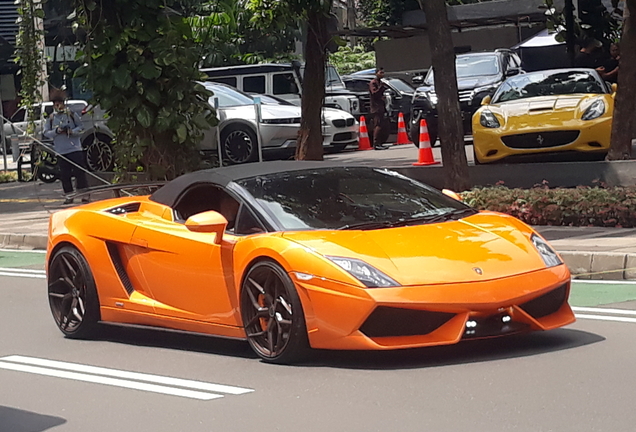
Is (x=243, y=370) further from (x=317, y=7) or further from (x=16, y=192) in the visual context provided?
(x=16, y=192)

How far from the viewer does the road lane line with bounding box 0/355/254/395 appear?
21.1 ft

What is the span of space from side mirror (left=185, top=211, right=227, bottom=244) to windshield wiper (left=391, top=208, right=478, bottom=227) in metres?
1.01

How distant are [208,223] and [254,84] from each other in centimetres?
2038

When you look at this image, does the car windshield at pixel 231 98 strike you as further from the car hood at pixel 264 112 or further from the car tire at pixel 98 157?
the car tire at pixel 98 157

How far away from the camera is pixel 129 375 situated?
704 cm

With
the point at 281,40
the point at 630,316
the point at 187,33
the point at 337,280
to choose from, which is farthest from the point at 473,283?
the point at 281,40

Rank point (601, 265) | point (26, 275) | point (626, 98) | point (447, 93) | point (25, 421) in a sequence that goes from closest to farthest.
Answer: point (25, 421) < point (601, 265) < point (26, 275) < point (447, 93) < point (626, 98)

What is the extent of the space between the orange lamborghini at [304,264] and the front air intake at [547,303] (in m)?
0.01

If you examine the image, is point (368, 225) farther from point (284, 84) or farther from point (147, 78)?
point (284, 84)

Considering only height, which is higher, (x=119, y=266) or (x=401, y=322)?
(x=119, y=266)

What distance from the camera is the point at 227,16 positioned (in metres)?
25.4

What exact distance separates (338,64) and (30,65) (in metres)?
39.0

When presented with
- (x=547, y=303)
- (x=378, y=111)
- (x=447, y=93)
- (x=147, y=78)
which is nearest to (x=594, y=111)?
(x=447, y=93)

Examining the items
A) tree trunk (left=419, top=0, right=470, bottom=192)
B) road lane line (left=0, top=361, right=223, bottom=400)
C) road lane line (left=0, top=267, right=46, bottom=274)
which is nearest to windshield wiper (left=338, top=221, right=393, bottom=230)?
road lane line (left=0, top=361, right=223, bottom=400)
